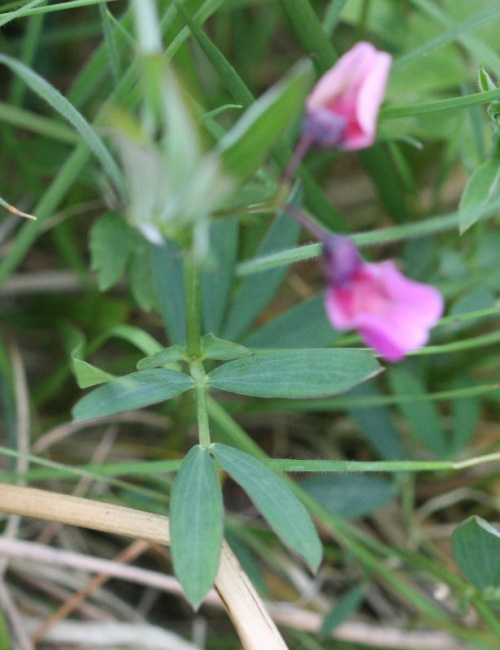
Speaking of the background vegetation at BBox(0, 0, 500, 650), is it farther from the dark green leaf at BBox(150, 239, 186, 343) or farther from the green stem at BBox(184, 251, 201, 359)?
the green stem at BBox(184, 251, 201, 359)

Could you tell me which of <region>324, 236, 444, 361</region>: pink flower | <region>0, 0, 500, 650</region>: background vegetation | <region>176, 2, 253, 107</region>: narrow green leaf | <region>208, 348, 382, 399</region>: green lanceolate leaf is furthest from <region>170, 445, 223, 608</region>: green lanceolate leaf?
<region>176, 2, 253, 107</region>: narrow green leaf

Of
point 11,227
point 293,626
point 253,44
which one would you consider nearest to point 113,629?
point 293,626

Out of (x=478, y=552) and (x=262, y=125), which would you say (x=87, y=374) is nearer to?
(x=262, y=125)

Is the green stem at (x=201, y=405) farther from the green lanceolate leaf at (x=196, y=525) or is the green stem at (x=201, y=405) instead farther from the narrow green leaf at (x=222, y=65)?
the narrow green leaf at (x=222, y=65)

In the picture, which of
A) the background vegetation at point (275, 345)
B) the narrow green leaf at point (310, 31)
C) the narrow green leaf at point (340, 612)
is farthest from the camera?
the narrow green leaf at point (340, 612)

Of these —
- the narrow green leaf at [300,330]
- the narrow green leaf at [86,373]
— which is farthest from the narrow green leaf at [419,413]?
the narrow green leaf at [86,373]

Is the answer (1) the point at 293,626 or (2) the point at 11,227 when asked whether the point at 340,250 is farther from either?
(2) the point at 11,227
